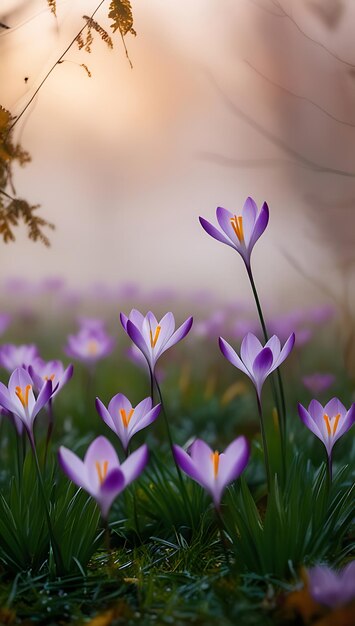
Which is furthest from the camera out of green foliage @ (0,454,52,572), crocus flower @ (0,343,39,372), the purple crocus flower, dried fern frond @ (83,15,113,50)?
crocus flower @ (0,343,39,372)

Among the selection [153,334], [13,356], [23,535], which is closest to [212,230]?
[153,334]

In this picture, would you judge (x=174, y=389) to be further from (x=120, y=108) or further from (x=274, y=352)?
(x=274, y=352)

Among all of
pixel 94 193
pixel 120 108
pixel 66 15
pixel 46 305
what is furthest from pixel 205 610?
pixel 94 193

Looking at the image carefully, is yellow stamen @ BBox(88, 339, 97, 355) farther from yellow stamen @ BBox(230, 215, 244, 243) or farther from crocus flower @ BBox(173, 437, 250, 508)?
crocus flower @ BBox(173, 437, 250, 508)

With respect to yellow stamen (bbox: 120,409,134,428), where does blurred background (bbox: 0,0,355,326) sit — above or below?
above

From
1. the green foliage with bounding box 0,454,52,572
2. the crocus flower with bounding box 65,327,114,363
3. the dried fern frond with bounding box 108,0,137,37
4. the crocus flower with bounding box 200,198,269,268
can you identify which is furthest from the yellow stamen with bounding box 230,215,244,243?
the crocus flower with bounding box 65,327,114,363

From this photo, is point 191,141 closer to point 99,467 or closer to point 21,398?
point 21,398
